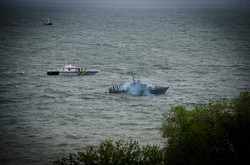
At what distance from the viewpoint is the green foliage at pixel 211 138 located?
29.2m

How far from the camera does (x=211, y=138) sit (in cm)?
3084

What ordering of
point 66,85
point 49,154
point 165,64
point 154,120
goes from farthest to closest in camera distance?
1. point 165,64
2. point 66,85
3. point 154,120
4. point 49,154

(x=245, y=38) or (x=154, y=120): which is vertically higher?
(x=245, y=38)

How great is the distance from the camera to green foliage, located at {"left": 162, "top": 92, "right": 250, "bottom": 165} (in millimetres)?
29219

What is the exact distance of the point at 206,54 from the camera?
13450 centimetres

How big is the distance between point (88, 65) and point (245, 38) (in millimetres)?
112971

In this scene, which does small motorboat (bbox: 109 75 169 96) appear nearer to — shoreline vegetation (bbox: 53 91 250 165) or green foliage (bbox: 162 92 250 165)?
green foliage (bbox: 162 92 250 165)

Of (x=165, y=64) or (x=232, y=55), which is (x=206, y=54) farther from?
(x=165, y=64)

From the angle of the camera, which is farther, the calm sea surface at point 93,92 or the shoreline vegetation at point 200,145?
the calm sea surface at point 93,92

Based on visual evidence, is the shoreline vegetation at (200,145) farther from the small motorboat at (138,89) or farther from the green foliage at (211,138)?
the small motorboat at (138,89)

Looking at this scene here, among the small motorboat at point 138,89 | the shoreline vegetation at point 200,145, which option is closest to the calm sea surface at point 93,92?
the small motorboat at point 138,89

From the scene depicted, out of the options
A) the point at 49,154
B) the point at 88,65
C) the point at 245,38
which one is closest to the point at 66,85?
the point at 88,65

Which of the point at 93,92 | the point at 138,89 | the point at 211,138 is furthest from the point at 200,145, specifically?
the point at 93,92

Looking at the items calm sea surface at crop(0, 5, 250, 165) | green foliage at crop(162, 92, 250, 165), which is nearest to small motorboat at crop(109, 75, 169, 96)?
calm sea surface at crop(0, 5, 250, 165)
